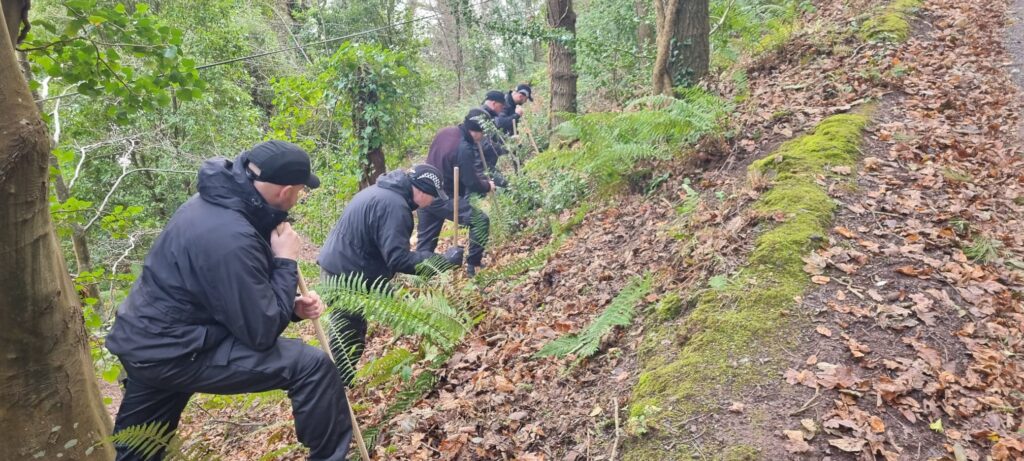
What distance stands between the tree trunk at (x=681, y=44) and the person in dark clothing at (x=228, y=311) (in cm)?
574

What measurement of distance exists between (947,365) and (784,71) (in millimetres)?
5417

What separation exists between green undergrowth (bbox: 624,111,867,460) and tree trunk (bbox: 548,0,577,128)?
6226 millimetres

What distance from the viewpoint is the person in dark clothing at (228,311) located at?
3.02 m

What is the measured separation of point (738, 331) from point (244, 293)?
2.78 m

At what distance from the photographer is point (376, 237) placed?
5.28 metres

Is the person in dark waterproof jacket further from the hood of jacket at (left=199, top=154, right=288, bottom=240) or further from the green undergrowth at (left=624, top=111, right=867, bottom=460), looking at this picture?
the hood of jacket at (left=199, top=154, right=288, bottom=240)

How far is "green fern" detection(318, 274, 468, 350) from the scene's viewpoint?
4219 millimetres

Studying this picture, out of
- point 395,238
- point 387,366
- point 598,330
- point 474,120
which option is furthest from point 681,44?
point 387,366

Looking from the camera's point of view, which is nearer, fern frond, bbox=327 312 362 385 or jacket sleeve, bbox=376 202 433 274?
fern frond, bbox=327 312 362 385

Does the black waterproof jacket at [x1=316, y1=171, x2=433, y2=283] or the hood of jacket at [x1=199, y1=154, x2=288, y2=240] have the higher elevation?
the hood of jacket at [x1=199, y1=154, x2=288, y2=240]

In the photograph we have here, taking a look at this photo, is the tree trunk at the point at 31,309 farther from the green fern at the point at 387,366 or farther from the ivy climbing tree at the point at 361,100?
the ivy climbing tree at the point at 361,100

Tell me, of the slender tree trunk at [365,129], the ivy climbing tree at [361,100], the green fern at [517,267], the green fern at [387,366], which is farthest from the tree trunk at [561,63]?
the green fern at [387,366]

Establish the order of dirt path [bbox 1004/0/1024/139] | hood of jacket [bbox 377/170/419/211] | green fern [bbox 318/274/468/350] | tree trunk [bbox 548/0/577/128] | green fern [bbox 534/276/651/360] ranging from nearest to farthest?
green fern [bbox 534/276/651/360]
green fern [bbox 318/274/468/350]
hood of jacket [bbox 377/170/419/211]
dirt path [bbox 1004/0/1024/139]
tree trunk [bbox 548/0/577/128]

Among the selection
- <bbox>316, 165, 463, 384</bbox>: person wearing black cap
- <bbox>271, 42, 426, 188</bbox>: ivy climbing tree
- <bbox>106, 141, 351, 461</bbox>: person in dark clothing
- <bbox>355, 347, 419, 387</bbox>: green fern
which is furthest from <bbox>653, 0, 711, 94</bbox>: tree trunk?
<bbox>106, 141, 351, 461</bbox>: person in dark clothing
